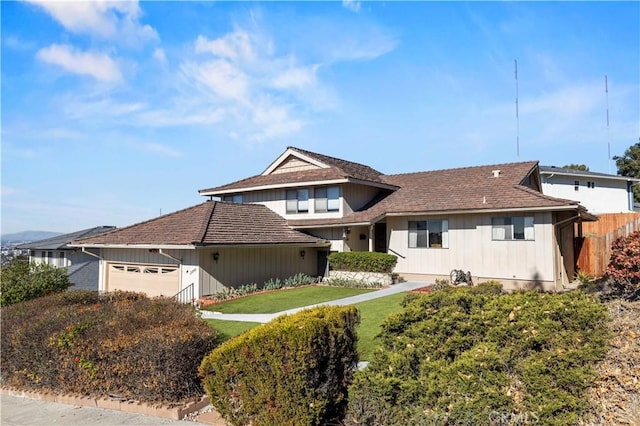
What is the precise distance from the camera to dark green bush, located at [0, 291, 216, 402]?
630cm

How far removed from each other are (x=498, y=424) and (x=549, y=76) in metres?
15.7

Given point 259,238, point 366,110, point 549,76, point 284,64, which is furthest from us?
point 259,238

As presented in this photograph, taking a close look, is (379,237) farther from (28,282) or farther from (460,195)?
(28,282)

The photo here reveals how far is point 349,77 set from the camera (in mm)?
15164

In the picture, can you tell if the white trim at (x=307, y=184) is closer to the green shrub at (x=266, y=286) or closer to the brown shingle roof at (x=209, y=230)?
the brown shingle roof at (x=209, y=230)

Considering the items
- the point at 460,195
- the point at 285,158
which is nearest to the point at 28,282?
the point at 285,158

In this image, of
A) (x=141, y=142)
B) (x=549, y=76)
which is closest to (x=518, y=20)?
(x=549, y=76)

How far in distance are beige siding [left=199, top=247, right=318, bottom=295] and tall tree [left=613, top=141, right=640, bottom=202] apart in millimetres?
42211

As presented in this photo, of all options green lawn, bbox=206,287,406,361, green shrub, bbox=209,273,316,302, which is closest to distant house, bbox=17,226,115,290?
green shrub, bbox=209,273,316,302

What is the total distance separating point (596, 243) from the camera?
1928 cm

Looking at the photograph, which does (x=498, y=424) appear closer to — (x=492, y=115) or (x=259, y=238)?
(x=259, y=238)

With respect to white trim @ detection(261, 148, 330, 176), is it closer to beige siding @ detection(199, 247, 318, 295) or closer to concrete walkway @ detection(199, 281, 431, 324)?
beige siding @ detection(199, 247, 318, 295)

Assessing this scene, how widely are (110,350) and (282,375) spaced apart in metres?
3.41

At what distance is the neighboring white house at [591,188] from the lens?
111ft
